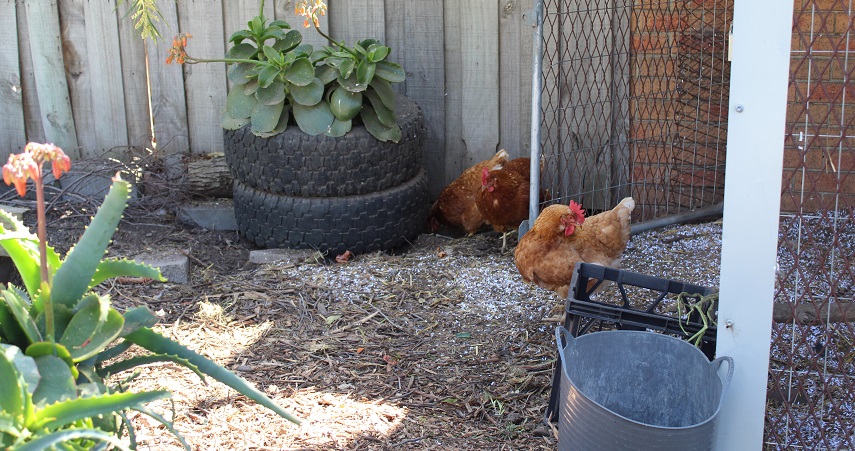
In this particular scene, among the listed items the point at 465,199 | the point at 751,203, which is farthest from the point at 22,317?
the point at 465,199

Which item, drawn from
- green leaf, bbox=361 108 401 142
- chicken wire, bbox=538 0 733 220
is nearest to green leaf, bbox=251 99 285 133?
green leaf, bbox=361 108 401 142

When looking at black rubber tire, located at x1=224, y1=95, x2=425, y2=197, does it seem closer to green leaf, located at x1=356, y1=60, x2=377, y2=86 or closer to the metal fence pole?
green leaf, located at x1=356, y1=60, x2=377, y2=86

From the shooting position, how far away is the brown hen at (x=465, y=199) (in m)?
4.45

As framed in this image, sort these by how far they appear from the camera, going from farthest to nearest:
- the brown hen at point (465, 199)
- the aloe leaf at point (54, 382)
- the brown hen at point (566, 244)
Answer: the brown hen at point (465, 199) → the brown hen at point (566, 244) → the aloe leaf at point (54, 382)

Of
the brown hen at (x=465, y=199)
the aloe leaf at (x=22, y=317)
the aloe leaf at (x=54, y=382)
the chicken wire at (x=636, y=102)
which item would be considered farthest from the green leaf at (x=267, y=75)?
the aloe leaf at (x=54, y=382)

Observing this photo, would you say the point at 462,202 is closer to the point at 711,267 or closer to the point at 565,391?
the point at 711,267

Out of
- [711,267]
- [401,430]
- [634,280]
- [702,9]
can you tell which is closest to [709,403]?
[634,280]

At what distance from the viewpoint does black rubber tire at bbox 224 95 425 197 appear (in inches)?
158

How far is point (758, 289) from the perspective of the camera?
82.7 inches

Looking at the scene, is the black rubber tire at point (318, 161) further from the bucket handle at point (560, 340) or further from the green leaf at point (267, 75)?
the bucket handle at point (560, 340)

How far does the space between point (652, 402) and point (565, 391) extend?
360 mm

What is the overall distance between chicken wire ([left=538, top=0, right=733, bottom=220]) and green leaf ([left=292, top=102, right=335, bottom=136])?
1.15 meters

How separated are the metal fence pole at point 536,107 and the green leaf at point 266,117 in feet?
4.19

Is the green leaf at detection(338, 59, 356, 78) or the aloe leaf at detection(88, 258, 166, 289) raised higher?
the green leaf at detection(338, 59, 356, 78)
